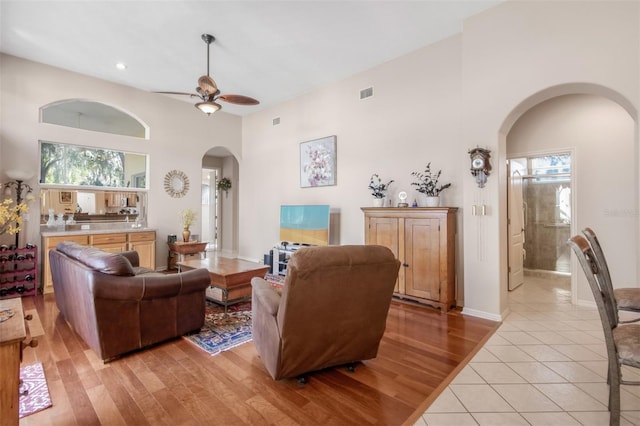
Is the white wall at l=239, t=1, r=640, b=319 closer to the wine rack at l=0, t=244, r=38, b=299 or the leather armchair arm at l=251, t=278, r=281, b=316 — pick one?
the leather armchair arm at l=251, t=278, r=281, b=316

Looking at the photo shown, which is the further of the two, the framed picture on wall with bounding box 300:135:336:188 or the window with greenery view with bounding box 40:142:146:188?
the framed picture on wall with bounding box 300:135:336:188

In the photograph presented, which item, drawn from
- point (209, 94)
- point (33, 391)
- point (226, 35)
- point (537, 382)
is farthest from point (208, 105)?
point (537, 382)

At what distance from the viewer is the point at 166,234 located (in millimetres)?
6160

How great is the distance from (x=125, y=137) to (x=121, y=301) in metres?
4.33

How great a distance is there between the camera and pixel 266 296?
2.23 metres

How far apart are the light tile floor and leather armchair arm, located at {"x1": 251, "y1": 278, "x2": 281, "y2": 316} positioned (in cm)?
114

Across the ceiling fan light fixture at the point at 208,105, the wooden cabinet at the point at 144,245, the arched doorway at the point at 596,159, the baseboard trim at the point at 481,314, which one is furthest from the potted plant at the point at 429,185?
the wooden cabinet at the point at 144,245

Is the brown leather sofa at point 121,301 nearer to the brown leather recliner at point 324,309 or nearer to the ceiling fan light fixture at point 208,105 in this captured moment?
the brown leather recliner at point 324,309

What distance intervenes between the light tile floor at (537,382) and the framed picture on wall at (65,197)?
6249mm

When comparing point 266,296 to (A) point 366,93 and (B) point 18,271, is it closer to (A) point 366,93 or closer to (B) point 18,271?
(A) point 366,93

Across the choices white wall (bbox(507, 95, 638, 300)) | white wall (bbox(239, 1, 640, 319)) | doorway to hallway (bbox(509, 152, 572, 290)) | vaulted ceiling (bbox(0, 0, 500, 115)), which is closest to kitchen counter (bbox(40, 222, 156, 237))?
vaulted ceiling (bbox(0, 0, 500, 115))

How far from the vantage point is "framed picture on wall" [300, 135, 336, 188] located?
546 cm

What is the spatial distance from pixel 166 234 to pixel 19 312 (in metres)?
4.81

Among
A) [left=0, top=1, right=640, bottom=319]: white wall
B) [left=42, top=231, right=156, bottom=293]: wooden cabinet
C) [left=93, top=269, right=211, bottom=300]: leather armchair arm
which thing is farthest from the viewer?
[left=42, top=231, right=156, bottom=293]: wooden cabinet
